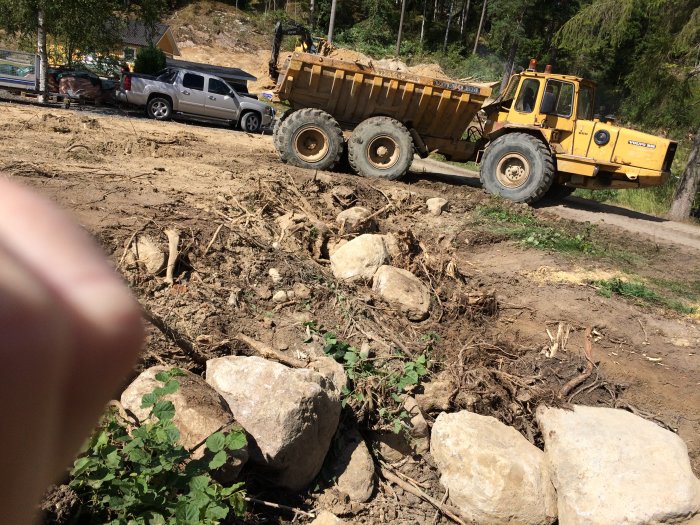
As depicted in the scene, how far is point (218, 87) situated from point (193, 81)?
0.72 meters

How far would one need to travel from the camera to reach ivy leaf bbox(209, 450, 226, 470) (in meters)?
3.17

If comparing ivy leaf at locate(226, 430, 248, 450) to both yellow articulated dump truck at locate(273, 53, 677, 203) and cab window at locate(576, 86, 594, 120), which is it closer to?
yellow articulated dump truck at locate(273, 53, 677, 203)

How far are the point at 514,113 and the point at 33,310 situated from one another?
11982mm

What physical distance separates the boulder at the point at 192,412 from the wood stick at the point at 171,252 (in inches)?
67.0

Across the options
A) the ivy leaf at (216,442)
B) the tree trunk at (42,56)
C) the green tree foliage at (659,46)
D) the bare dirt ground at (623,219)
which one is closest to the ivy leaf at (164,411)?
the ivy leaf at (216,442)

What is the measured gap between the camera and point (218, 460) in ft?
10.5

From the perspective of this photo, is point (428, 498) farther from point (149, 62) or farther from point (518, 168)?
point (149, 62)

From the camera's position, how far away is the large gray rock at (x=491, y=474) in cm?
475

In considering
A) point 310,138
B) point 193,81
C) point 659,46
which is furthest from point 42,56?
point 659,46

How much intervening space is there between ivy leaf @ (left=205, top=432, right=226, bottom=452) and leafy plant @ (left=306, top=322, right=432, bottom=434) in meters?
1.79

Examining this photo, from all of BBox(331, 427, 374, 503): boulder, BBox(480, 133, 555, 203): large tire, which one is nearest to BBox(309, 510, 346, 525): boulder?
BBox(331, 427, 374, 503): boulder

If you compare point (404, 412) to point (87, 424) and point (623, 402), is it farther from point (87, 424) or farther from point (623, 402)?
point (87, 424)

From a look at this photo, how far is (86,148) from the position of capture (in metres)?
9.96

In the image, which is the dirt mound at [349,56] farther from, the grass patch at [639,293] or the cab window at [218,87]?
the cab window at [218,87]
